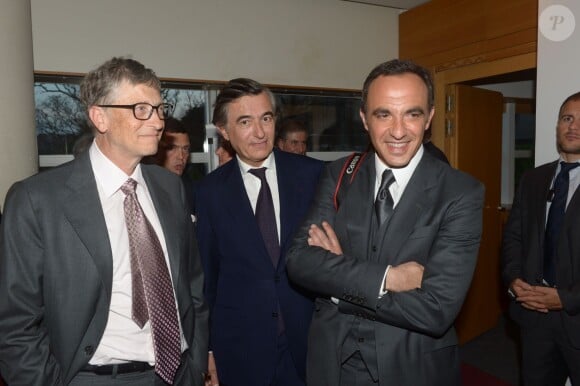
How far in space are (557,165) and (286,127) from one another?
229 cm

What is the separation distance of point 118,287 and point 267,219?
71 centimetres

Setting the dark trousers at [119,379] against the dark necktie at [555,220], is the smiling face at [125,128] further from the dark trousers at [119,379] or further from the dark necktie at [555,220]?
the dark necktie at [555,220]

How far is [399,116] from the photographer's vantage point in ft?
5.01

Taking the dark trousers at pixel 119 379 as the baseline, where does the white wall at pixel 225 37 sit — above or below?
above

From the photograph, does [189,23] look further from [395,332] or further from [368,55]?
[395,332]

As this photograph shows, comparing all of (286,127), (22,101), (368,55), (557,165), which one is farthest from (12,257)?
(368,55)

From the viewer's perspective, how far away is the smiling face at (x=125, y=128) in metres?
1.54

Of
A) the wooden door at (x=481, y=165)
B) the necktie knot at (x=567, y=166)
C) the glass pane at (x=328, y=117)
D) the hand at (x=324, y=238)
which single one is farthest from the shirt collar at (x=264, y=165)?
the wooden door at (x=481, y=165)

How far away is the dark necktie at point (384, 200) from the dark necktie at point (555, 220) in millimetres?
1456

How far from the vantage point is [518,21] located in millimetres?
3799

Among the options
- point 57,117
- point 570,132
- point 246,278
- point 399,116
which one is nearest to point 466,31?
point 570,132

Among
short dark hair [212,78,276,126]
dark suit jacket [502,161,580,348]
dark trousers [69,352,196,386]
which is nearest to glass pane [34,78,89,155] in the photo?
short dark hair [212,78,276,126]

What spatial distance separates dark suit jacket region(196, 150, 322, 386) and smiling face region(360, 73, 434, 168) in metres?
0.59

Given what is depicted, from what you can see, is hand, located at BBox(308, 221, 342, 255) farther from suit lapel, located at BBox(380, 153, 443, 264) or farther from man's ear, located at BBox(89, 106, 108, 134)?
man's ear, located at BBox(89, 106, 108, 134)
